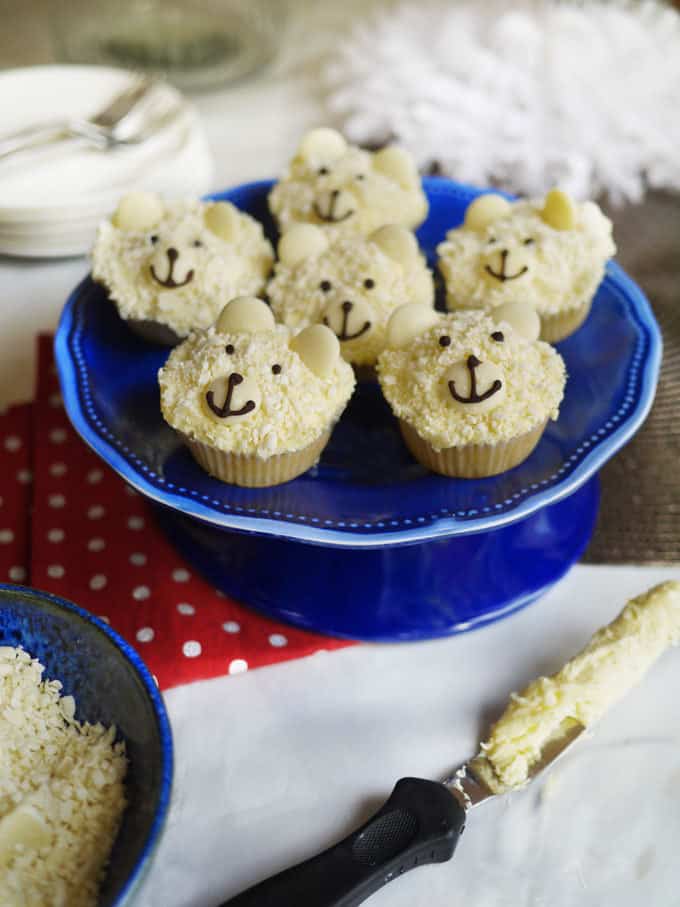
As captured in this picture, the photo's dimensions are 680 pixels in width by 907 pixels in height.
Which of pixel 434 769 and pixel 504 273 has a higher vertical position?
pixel 504 273

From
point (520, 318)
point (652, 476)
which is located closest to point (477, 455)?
point (520, 318)

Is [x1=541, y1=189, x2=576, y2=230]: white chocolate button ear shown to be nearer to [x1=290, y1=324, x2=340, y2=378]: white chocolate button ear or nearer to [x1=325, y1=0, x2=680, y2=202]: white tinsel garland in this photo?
[x1=290, y1=324, x2=340, y2=378]: white chocolate button ear

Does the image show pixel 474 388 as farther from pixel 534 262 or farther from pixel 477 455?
pixel 534 262

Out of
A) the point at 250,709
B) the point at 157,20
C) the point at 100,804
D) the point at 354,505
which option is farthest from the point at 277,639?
the point at 157,20

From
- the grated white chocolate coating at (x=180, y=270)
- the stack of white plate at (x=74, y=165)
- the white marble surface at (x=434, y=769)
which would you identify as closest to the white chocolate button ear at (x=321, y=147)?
the grated white chocolate coating at (x=180, y=270)

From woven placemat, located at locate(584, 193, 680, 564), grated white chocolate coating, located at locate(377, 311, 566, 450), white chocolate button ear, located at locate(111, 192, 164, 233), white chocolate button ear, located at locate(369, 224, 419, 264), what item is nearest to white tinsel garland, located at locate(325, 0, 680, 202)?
woven placemat, located at locate(584, 193, 680, 564)

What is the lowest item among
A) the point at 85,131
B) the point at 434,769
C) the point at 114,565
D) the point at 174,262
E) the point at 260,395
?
the point at 434,769

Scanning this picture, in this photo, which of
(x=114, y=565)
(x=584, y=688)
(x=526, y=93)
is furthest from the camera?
(x=526, y=93)
